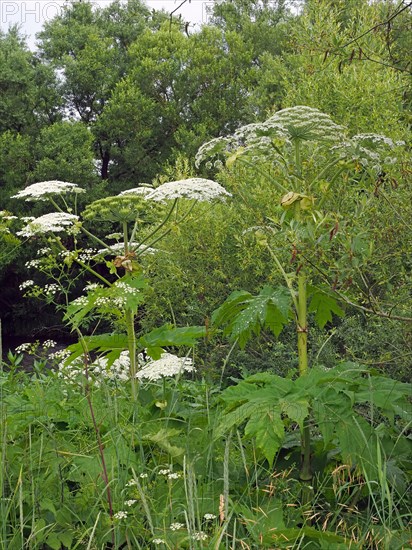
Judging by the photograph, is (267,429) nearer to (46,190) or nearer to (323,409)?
(323,409)

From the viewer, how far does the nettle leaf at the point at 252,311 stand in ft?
9.74

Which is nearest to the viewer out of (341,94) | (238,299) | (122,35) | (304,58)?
(238,299)

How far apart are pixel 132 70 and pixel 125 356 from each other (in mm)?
20721

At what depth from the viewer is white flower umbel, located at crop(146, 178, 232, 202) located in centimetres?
360

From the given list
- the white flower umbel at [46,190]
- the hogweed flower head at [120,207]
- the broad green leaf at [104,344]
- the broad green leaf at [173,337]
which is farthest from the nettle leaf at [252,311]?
the white flower umbel at [46,190]

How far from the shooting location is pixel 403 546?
233cm

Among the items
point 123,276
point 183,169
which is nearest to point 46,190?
point 123,276

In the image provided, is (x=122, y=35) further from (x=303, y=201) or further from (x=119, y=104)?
(x=303, y=201)

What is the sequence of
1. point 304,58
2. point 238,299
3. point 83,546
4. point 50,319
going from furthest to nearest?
point 50,319 → point 304,58 → point 238,299 → point 83,546

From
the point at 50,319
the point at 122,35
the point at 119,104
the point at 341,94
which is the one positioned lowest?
the point at 50,319

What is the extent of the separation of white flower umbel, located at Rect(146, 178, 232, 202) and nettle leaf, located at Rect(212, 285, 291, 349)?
72 cm

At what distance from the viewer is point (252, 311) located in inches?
118

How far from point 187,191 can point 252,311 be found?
3.11 ft

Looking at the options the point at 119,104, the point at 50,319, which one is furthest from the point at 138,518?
the point at 119,104
